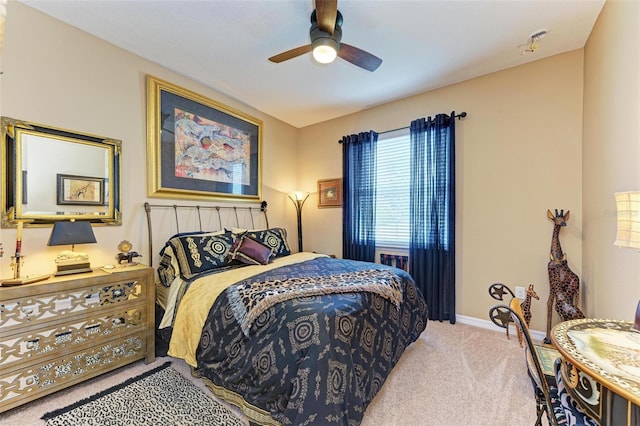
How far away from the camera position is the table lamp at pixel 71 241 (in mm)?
1909

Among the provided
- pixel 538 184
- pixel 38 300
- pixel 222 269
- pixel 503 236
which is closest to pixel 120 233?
pixel 38 300

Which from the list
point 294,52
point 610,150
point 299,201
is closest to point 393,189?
point 299,201

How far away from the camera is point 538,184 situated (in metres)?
2.64

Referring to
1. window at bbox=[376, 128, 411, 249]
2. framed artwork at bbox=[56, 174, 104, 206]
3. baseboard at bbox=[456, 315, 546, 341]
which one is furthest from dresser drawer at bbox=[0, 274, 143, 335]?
baseboard at bbox=[456, 315, 546, 341]

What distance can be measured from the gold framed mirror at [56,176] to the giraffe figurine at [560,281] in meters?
4.00

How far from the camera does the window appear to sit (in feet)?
11.4

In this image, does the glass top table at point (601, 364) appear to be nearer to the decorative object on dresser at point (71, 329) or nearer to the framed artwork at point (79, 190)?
the decorative object on dresser at point (71, 329)

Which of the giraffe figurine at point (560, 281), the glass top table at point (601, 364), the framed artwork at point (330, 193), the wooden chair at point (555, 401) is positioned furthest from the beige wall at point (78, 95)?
the giraffe figurine at point (560, 281)

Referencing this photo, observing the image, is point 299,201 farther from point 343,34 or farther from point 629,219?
point 629,219

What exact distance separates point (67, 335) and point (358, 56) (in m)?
2.90

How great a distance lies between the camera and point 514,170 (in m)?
2.76

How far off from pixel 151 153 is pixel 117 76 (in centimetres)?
72

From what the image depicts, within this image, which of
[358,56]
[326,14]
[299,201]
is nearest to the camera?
[326,14]

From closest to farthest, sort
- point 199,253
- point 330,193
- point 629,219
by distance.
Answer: point 629,219
point 199,253
point 330,193
